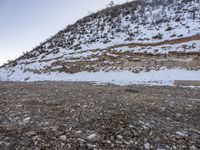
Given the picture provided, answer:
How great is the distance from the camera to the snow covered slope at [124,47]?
31234mm

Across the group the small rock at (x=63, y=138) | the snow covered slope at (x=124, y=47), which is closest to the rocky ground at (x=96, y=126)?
the small rock at (x=63, y=138)

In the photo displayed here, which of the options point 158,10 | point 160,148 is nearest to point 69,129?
point 160,148

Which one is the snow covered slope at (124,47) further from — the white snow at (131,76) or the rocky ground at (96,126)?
the rocky ground at (96,126)

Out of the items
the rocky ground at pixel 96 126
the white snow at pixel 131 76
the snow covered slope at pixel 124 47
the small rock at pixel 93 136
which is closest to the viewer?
the rocky ground at pixel 96 126

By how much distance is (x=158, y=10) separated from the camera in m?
56.2

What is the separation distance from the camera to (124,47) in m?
40.8

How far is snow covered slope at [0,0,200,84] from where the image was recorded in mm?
31234

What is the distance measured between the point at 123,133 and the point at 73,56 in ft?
117

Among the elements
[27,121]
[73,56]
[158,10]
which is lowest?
[27,121]

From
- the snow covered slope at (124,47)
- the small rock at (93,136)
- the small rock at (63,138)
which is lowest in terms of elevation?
the small rock at (93,136)

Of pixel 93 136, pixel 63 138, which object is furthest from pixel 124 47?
pixel 63 138

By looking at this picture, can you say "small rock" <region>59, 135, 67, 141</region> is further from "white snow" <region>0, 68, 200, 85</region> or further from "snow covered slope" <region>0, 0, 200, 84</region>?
"snow covered slope" <region>0, 0, 200, 84</region>

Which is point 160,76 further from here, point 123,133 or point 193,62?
point 123,133

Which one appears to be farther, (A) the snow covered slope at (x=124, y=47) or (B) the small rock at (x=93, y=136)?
(A) the snow covered slope at (x=124, y=47)
